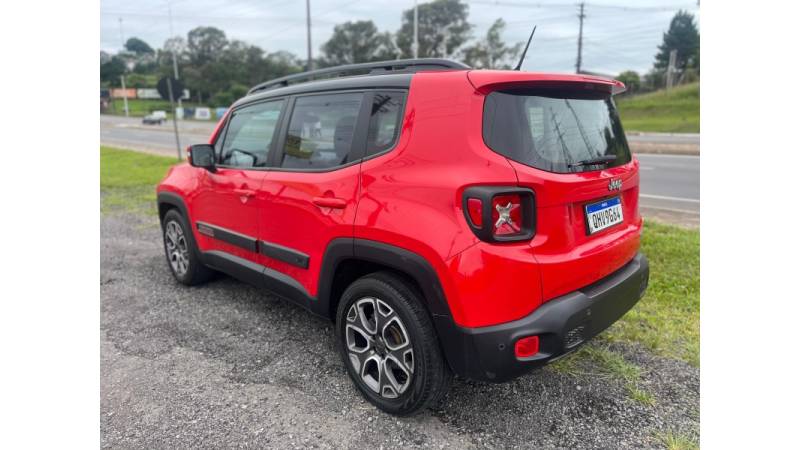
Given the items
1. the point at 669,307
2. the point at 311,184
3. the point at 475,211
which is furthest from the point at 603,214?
the point at 669,307

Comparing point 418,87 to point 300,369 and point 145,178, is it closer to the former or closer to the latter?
point 300,369

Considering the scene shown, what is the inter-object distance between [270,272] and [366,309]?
0.96 metres

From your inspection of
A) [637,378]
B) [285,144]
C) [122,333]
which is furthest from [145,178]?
[637,378]

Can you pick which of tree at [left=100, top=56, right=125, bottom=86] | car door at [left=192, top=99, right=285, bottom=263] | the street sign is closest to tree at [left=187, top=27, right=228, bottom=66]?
tree at [left=100, top=56, right=125, bottom=86]

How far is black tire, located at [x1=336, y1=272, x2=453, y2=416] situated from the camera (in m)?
2.30

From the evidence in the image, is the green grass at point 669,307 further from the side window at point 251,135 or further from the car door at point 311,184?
the side window at point 251,135

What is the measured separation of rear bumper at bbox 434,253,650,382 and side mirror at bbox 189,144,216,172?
2.45 metres

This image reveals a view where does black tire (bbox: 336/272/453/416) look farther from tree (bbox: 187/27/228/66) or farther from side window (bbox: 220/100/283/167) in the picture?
tree (bbox: 187/27/228/66)

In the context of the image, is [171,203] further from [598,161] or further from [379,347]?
[598,161]

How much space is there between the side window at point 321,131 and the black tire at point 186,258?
1614mm

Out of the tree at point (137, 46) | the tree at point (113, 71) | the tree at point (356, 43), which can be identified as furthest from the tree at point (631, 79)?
the tree at point (137, 46)

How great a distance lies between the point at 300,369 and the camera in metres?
2.99

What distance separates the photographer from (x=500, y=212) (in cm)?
206

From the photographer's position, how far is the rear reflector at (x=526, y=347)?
6.83 feet
